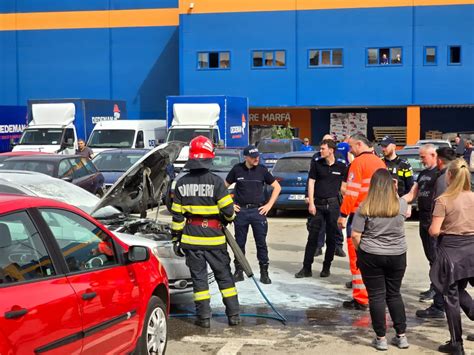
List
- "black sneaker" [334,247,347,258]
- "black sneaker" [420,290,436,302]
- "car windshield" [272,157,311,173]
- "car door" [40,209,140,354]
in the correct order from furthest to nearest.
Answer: "car windshield" [272,157,311,173] < "black sneaker" [334,247,347,258] < "black sneaker" [420,290,436,302] < "car door" [40,209,140,354]

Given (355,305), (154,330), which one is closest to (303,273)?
(355,305)

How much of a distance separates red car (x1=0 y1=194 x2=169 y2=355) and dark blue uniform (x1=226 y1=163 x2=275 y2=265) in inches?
135

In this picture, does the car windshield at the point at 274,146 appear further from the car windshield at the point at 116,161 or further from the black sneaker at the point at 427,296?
the black sneaker at the point at 427,296

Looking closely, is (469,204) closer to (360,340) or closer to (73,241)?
(360,340)

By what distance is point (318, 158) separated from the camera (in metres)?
9.41

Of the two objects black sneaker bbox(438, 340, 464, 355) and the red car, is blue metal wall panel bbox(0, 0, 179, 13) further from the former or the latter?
the red car

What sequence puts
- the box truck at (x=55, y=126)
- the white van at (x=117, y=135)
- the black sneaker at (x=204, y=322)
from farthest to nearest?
the white van at (x=117, y=135) < the box truck at (x=55, y=126) < the black sneaker at (x=204, y=322)

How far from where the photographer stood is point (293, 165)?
50.6ft

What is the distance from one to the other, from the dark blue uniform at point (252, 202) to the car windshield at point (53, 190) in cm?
150

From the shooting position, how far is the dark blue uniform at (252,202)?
348 inches

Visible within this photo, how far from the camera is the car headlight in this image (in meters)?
7.14

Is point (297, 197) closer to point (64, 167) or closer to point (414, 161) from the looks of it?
point (414, 161)

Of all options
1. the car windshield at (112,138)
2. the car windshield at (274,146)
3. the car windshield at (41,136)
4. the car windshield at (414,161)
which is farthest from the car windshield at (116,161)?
the car windshield at (414,161)

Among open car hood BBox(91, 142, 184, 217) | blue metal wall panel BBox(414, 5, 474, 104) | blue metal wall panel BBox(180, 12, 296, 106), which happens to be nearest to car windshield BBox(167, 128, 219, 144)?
blue metal wall panel BBox(180, 12, 296, 106)
